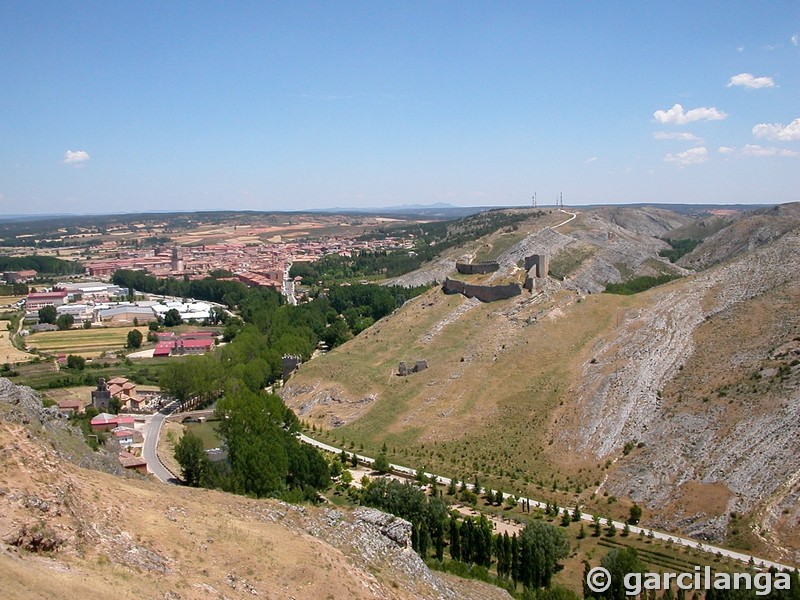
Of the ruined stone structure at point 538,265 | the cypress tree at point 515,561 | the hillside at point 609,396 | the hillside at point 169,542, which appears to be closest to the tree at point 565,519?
the hillside at point 609,396

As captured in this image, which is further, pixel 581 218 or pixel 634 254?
pixel 581 218

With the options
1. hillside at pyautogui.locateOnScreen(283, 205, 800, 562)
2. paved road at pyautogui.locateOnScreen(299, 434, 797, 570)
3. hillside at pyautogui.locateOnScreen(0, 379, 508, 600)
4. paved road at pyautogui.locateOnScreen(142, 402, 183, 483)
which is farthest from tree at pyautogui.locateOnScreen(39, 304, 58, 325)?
hillside at pyautogui.locateOnScreen(0, 379, 508, 600)

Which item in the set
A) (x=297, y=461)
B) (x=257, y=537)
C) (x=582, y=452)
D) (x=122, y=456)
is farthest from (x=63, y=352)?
(x=257, y=537)

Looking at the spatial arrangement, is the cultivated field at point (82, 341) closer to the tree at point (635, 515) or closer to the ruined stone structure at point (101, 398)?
the ruined stone structure at point (101, 398)

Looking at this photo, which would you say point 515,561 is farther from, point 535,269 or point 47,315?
point 47,315

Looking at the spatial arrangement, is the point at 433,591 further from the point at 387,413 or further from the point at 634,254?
the point at 634,254

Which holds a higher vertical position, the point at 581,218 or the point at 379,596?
the point at 581,218
